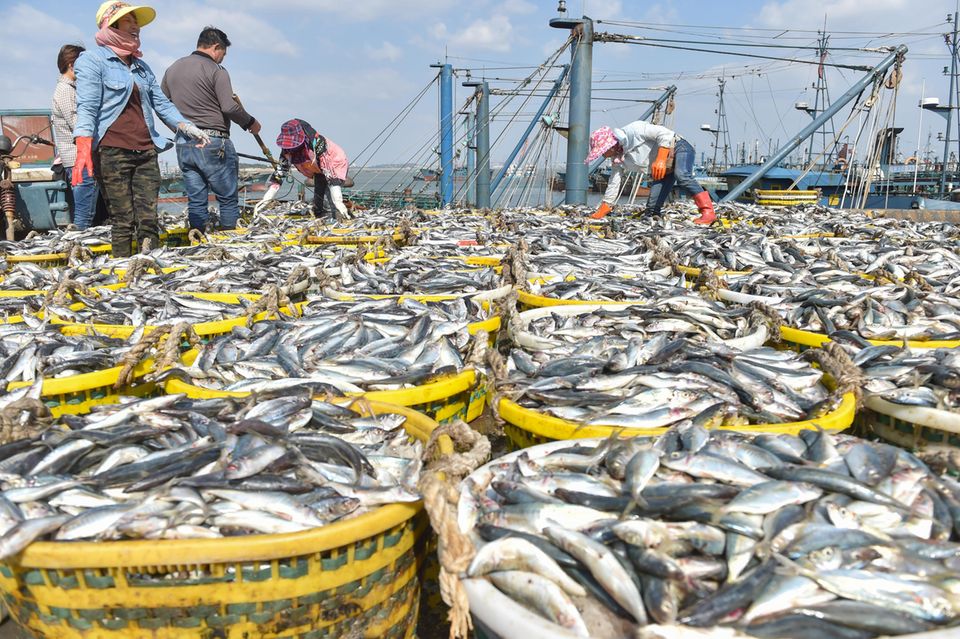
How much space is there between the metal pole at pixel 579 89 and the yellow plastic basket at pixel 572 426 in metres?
14.9

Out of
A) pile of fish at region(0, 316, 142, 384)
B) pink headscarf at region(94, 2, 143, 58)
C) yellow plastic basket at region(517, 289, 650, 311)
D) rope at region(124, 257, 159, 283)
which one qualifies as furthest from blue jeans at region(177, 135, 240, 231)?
yellow plastic basket at region(517, 289, 650, 311)

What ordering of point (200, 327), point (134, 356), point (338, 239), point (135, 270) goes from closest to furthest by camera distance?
1. point (134, 356)
2. point (200, 327)
3. point (135, 270)
4. point (338, 239)

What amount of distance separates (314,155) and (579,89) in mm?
8383

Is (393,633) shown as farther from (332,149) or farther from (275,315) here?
(332,149)

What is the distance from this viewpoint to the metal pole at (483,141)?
68.2 feet

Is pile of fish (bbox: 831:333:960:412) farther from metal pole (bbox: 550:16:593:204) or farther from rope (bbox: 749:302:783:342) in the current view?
metal pole (bbox: 550:16:593:204)

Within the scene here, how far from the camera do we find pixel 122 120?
274 inches

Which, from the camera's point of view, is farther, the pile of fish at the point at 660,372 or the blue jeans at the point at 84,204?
the blue jeans at the point at 84,204

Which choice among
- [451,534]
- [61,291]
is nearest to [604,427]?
[451,534]

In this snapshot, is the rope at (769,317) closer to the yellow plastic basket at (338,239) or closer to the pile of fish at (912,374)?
the pile of fish at (912,374)

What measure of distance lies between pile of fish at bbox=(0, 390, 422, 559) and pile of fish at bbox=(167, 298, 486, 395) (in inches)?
17.6

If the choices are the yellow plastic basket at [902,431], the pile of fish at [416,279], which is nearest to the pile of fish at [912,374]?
the yellow plastic basket at [902,431]

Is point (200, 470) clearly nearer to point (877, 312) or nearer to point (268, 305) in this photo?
point (268, 305)

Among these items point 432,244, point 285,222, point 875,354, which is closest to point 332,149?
point 285,222
